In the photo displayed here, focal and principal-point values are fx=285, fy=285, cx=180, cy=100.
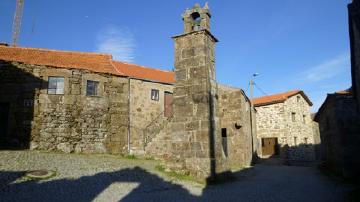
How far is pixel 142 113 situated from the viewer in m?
19.0

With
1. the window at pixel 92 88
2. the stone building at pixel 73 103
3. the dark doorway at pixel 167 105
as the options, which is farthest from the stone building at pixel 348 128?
the window at pixel 92 88

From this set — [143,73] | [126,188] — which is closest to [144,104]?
[143,73]

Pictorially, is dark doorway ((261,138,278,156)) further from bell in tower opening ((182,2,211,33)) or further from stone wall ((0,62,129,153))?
bell in tower opening ((182,2,211,33))

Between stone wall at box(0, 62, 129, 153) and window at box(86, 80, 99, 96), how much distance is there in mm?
219

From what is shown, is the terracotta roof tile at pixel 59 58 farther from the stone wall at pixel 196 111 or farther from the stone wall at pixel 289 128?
the stone wall at pixel 289 128

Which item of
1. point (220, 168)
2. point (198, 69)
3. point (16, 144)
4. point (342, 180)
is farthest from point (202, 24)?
point (16, 144)

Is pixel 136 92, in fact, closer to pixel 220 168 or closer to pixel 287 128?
pixel 220 168

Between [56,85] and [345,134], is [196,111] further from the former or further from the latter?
[56,85]

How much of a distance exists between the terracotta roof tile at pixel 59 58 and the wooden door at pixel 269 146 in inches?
560

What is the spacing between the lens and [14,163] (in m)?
10.4

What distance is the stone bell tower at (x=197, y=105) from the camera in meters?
9.91

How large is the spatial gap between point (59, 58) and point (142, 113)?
6303 mm

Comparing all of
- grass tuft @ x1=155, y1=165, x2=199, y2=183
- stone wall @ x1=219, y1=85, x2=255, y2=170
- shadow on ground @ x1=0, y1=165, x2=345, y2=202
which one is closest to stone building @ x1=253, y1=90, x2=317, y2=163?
stone wall @ x1=219, y1=85, x2=255, y2=170

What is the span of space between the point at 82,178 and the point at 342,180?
9531 millimetres
